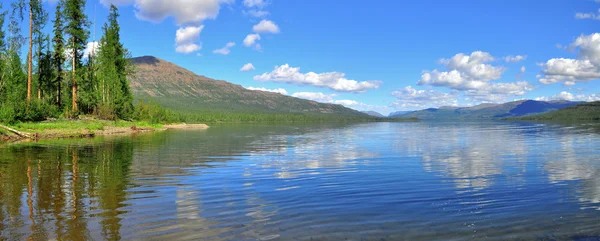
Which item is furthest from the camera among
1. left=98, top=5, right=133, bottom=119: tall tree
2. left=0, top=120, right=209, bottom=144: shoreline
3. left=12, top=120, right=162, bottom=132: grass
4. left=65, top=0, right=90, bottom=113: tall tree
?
left=98, top=5, right=133, bottom=119: tall tree

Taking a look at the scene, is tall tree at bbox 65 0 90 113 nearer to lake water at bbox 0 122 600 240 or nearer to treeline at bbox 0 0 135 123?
treeline at bbox 0 0 135 123

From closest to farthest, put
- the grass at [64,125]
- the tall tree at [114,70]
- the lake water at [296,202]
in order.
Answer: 1. the lake water at [296,202]
2. the grass at [64,125]
3. the tall tree at [114,70]

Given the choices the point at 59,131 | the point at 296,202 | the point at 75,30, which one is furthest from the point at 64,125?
the point at 296,202

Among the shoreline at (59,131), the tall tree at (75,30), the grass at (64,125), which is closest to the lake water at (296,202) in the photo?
the shoreline at (59,131)

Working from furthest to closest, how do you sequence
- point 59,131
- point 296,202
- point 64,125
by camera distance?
point 64,125 → point 59,131 → point 296,202

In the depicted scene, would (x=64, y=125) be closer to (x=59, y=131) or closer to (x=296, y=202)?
(x=59, y=131)

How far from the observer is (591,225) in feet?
37.0

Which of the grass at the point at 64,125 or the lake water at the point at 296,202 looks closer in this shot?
the lake water at the point at 296,202

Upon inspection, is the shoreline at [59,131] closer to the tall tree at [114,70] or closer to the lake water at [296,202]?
the tall tree at [114,70]

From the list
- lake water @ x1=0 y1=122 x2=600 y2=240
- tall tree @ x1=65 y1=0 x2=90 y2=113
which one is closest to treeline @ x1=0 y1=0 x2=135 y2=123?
tall tree @ x1=65 y1=0 x2=90 y2=113

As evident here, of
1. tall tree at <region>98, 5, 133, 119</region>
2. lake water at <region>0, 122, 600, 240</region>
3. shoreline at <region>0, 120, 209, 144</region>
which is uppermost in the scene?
tall tree at <region>98, 5, 133, 119</region>

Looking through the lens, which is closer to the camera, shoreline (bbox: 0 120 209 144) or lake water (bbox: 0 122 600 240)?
lake water (bbox: 0 122 600 240)

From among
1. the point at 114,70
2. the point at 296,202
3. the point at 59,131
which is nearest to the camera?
the point at 296,202

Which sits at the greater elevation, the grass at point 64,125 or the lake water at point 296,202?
the grass at point 64,125
